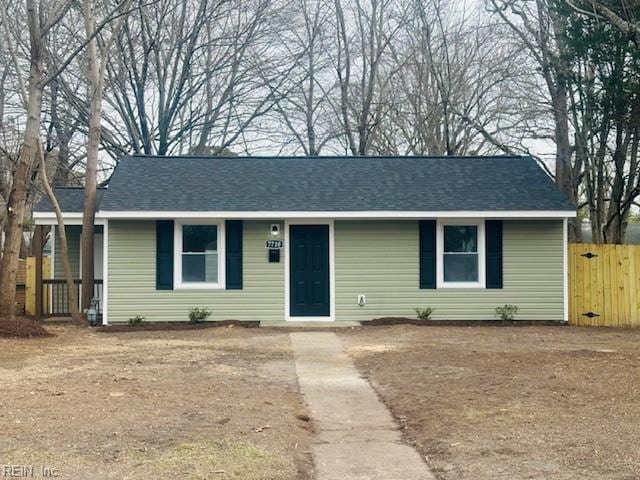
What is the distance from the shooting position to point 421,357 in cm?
1091

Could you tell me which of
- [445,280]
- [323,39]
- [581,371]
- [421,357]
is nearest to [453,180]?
[445,280]

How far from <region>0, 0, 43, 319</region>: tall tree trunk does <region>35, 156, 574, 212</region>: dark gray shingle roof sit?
1964mm

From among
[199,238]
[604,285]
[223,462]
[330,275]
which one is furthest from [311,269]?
[223,462]

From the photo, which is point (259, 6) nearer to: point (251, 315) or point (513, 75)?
point (513, 75)

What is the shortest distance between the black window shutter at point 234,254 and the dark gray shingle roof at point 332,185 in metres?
0.48

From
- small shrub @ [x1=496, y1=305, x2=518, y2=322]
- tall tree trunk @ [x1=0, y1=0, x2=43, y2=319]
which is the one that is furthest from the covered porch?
small shrub @ [x1=496, y1=305, x2=518, y2=322]

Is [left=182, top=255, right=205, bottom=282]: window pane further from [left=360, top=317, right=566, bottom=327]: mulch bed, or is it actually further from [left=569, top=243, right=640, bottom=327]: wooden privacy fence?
[left=569, top=243, right=640, bottom=327]: wooden privacy fence

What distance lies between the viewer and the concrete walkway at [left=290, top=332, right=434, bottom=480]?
5.48 m

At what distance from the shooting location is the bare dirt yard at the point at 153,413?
17.5 ft

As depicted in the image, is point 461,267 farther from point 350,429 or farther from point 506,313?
point 350,429

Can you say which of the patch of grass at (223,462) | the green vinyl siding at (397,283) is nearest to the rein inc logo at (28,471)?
the patch of grass at (223,462)

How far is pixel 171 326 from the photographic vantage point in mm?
15656

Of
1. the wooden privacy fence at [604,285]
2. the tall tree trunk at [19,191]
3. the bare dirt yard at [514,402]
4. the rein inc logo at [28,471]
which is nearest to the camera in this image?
the rein inc logo at [28,471]

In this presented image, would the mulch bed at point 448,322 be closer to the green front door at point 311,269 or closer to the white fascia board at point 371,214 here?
the green front door at point 311,269
